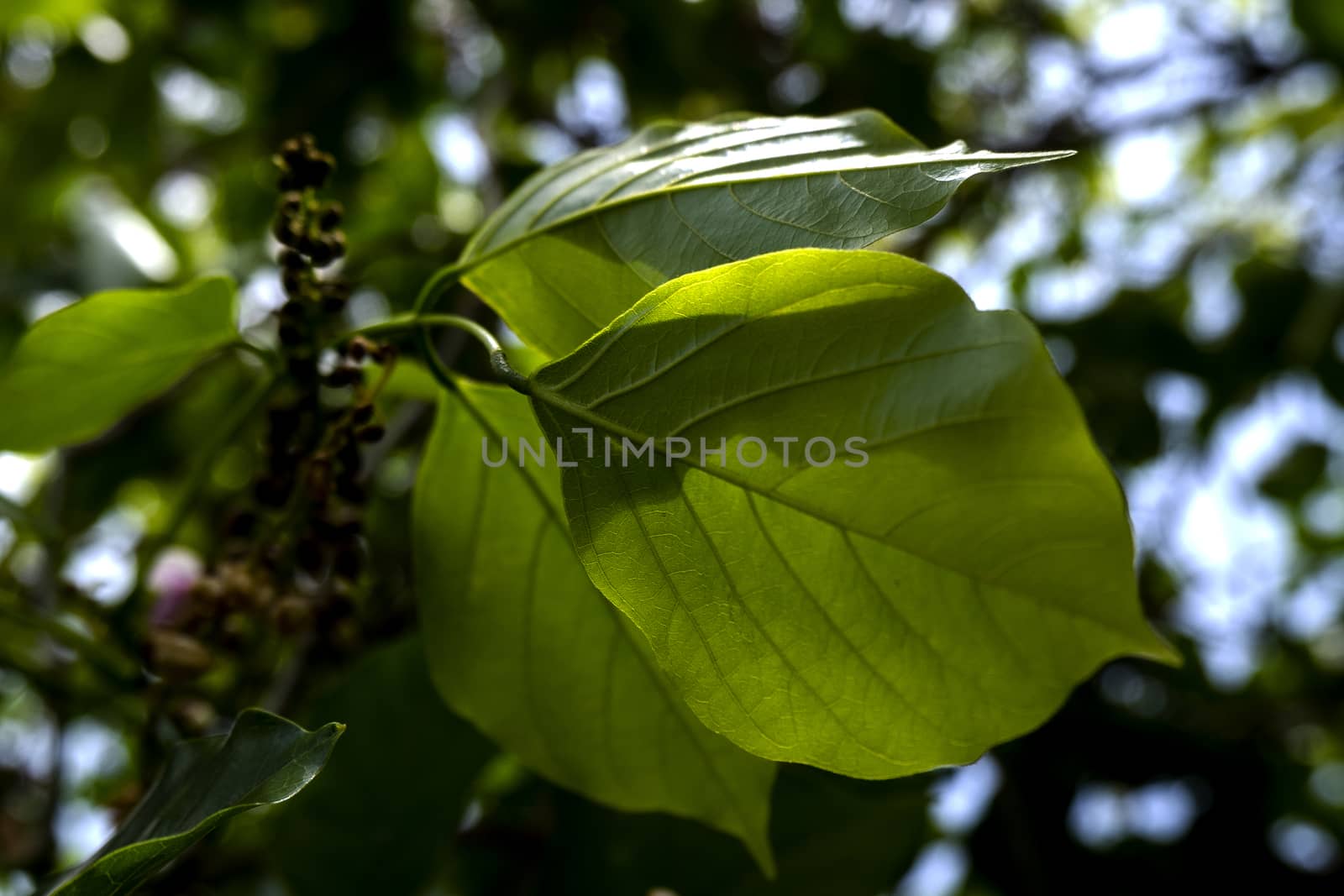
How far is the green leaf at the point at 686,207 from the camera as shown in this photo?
0.36 m

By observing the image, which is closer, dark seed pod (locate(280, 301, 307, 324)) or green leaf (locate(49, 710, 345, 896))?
green leaf (locate(49, 710, 345, 896))

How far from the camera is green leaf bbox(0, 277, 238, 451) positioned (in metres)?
0.50

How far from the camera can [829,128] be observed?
1.35ft

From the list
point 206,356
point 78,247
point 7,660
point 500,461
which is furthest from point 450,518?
point 78,247

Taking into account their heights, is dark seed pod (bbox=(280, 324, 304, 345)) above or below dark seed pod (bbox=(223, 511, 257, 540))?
above

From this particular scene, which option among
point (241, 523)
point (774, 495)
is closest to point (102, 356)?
point (241, 523)

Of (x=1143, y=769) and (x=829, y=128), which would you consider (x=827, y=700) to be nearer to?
(x=829, y=128)

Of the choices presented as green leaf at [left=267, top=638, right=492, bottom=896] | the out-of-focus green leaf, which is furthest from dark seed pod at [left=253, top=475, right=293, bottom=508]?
the out-of-focus green leaf

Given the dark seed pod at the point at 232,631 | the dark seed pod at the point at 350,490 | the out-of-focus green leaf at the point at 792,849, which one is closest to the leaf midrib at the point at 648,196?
the dark seed pod at the point at 350,490

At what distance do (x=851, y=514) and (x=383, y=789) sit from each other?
41 cm

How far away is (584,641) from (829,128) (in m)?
0.24

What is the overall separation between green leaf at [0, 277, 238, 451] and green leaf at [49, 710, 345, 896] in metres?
0.21

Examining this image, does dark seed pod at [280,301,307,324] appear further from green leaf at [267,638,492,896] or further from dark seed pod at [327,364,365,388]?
green leaf at [267,638,492,896]

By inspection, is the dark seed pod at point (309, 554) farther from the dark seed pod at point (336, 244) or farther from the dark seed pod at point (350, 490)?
the dark seed pod at point (336, 244)
